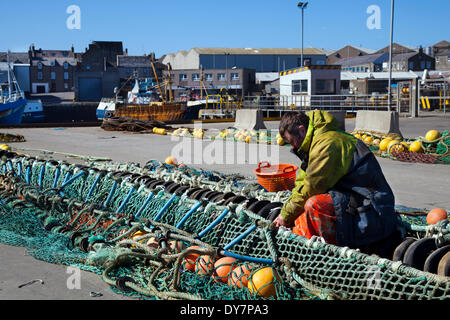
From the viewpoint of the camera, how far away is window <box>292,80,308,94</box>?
3223 centimetres

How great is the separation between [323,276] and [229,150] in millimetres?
11069

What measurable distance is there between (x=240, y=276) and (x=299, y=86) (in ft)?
96.9

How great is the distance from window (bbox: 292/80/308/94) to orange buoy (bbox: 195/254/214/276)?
28.5 m

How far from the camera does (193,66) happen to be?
87.3 meters

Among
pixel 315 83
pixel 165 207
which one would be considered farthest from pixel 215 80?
pixel 165 207

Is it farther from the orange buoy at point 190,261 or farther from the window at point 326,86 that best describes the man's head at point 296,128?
the window at point 326,86

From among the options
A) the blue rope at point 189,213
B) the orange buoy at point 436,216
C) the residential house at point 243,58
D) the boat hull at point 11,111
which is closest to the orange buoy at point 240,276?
the blue rope at point 189,213

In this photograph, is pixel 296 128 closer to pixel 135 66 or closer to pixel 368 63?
pixel 368 63

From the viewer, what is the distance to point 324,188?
3.98 m

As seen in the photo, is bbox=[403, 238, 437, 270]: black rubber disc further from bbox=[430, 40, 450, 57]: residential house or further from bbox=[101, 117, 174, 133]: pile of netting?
bbox=[430, 40, 450, 57]: residential house

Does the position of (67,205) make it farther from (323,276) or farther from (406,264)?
(406,264)

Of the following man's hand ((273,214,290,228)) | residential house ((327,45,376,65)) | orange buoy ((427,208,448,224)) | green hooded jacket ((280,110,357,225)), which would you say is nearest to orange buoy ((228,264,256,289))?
man's hand ((273,214,290,228))

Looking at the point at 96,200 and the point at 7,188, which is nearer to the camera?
the point at 96,200
